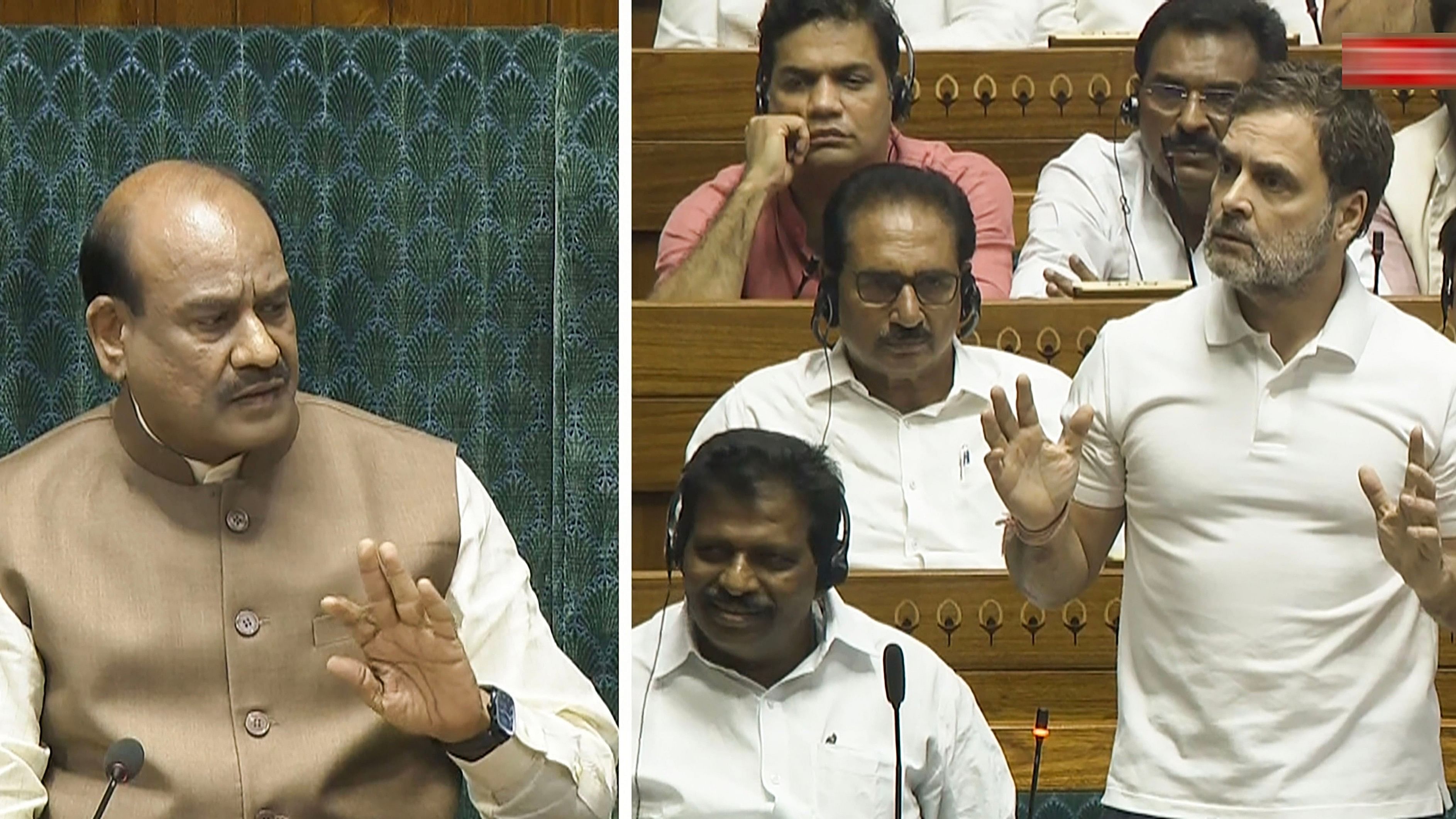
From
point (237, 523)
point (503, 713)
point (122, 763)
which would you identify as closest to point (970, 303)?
point (503, 713)

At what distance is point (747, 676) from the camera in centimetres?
188

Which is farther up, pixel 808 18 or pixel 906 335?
pixel 808 18

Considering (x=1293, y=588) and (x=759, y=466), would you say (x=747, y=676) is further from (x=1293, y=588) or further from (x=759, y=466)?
(x=1293, y=588)

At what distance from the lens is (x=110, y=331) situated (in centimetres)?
189

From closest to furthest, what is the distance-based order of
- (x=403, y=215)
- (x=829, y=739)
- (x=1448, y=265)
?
(x=1448, y=265)
(x=829, y=739)
(x=403, y=215)

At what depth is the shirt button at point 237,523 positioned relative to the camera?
72.4 inches

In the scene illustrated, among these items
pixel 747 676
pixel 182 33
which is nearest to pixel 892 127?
pixel 747 676

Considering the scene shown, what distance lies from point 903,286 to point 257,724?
591mm

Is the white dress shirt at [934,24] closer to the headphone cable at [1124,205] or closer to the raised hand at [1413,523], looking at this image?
the headphone cable at [1124,205]

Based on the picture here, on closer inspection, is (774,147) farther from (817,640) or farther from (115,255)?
(115,255)

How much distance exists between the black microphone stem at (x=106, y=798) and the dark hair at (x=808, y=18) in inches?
28.8

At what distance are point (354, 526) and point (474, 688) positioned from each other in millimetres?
213

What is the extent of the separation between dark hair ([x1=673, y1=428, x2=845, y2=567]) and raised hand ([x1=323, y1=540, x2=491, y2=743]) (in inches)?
9.9

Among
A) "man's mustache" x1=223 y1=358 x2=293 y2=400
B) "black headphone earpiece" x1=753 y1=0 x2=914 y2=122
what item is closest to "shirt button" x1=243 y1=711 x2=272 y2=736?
"man's mustache" x1=223 y1=358 x2=293 y2=400
